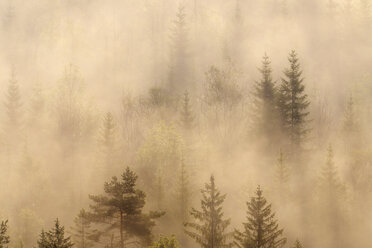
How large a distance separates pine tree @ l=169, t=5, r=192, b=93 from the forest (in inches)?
13.1

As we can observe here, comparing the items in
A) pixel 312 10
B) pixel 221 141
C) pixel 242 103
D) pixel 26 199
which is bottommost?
pixel 26 199

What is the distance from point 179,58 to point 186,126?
33354 millimetres

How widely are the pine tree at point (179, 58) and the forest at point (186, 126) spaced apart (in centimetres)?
33

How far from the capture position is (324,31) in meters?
89.8

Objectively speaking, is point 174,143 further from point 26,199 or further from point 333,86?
point 333,86

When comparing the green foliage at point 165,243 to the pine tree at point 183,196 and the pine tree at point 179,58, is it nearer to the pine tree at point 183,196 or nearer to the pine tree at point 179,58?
the pine tree at point 183,196

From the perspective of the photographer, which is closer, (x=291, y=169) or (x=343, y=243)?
(x=343, y=243)

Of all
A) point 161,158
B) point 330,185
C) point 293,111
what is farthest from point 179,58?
point 330,185

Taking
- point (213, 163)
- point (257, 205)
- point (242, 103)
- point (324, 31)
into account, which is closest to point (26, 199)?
point (213, 163)

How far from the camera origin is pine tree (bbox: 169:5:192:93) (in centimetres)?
7956

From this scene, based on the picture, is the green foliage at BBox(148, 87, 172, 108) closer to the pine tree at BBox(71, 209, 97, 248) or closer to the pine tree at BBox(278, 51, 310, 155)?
the pine tree at BBox(278, 51, 310, 155)

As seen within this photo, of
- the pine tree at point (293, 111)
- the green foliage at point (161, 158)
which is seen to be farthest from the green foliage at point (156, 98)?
the pine tree at point (293, 111)

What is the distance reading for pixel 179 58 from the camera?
8450cm

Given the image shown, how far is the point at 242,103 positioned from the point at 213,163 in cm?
1978
